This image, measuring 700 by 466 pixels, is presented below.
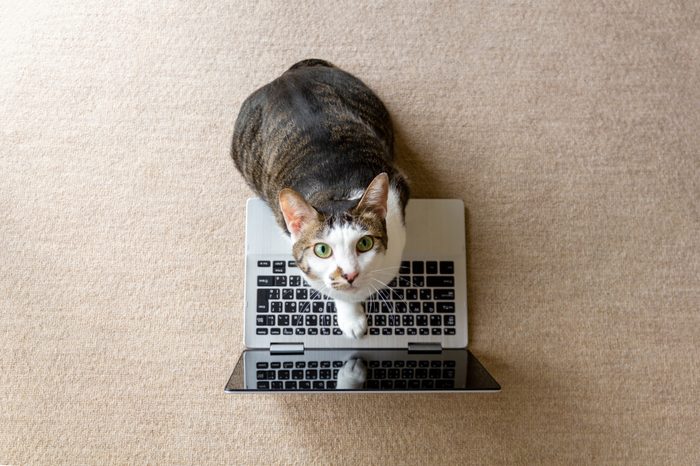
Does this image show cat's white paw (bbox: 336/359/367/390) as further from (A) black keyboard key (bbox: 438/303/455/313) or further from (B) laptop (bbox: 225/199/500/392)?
(A) black keyboard key (bbox: 438/303/455/313)

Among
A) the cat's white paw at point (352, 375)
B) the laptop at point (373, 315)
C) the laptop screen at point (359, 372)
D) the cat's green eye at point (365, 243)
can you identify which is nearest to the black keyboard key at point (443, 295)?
the laptop at point (373, 315)

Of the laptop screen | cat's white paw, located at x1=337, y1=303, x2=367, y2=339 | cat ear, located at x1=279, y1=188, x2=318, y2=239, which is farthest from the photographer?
cat's white paw, located at x1=337, y1=303, x2=367, y2=339

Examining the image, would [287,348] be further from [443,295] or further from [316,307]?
[443,295]

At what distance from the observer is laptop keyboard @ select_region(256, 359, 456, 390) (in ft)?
3.53

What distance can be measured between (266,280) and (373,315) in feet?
0.75

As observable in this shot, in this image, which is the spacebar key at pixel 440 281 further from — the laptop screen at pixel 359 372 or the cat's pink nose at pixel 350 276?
the cat's pink nose at pixel 350 276

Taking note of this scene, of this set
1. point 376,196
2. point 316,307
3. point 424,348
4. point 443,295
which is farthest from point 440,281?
point 376,196

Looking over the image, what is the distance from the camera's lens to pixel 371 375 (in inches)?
43.6

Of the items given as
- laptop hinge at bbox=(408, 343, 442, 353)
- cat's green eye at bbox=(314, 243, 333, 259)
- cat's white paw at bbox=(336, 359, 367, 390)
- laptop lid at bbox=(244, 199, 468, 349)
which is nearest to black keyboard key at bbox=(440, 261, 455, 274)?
laptop lid at bbox=(244, 199, 468, 349)

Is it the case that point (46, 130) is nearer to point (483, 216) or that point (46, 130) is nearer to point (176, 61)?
point (176, 61)

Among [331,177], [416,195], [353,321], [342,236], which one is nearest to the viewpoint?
[342,236]

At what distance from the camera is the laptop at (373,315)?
1.15 metres

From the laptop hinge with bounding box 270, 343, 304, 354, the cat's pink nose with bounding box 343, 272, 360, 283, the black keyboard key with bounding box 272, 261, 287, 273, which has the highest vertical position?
the cat's pink nose with bounding box 343, 272, 360, 283

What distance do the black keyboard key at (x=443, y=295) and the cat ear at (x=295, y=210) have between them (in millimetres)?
386
